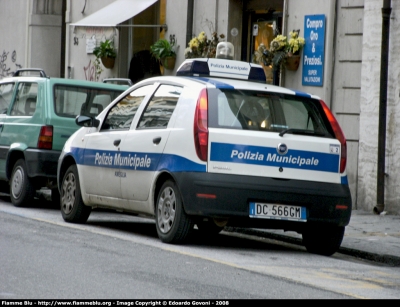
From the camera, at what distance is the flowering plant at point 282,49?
52.1 ft

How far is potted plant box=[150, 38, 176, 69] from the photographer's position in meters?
19.3

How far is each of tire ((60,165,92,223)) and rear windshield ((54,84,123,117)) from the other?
165cm

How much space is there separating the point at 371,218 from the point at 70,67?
40.0 ft

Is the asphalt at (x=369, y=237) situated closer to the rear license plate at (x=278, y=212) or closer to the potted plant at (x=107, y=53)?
the rear license plate at (x=278, y=212)

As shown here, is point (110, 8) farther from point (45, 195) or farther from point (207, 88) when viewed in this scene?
point (207, 88)

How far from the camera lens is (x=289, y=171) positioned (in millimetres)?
9219

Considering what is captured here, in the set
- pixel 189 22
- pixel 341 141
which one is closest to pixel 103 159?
pixel 341 141

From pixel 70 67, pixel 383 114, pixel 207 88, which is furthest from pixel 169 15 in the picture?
pixel 207 88

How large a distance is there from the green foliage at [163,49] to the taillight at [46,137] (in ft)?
22.8

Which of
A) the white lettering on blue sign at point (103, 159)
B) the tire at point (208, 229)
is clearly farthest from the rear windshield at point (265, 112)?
the tire at point (208, 229)

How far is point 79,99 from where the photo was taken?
1316cm

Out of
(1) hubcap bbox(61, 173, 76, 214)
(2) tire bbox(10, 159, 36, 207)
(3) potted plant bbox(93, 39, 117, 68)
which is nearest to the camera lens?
(1) hubcap bbox(61, 173, 76, 214)

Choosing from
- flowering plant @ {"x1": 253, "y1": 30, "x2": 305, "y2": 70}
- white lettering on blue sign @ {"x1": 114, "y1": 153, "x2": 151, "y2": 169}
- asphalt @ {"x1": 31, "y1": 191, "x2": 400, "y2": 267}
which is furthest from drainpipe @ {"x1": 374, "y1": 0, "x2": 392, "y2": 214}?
white lettering on blue sign @ {"x1": 114, "y1": 153, "x2": 151, "y2": 169}

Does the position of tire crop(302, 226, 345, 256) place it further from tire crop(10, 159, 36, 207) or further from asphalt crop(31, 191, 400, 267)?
tire crop(10, 159, 36, 207)
